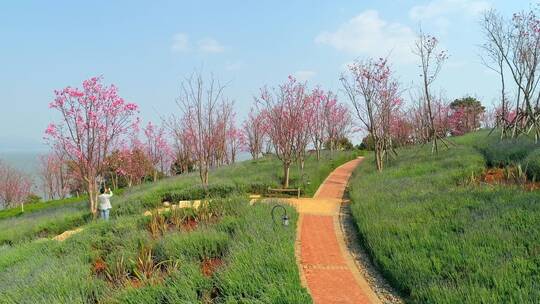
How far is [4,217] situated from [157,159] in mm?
12018

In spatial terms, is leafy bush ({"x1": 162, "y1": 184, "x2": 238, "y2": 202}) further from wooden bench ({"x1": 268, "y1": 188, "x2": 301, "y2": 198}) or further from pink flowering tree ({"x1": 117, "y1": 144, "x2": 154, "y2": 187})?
pink flowering tree ({"x1": 117, "y1": 144, "x2": 154, "y2": 187})

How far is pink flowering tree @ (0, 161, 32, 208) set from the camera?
113 feet

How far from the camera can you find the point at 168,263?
22.0 feet

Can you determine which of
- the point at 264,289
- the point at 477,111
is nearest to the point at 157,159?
the point at 264,289

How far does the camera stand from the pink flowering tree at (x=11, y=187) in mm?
34344

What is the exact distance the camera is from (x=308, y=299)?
4.74m

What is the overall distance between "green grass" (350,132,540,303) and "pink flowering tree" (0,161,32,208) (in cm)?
3410

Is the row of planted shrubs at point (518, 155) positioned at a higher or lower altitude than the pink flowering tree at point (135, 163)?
lower

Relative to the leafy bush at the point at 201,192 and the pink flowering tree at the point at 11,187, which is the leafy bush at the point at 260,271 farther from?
the pink flowering tree at the point at 11,187

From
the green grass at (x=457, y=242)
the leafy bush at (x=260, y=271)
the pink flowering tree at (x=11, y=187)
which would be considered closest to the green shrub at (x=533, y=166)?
the green grass at (x=457, y=242)

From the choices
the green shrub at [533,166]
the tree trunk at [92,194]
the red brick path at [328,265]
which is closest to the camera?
the red brick path at [328,265]

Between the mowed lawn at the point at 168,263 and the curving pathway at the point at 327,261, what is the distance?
15.2 inches

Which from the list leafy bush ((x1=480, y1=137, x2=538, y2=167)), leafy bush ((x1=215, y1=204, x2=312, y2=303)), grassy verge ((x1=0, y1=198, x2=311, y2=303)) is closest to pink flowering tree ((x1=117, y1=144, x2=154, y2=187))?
grassy verge ((x1=0, y1=198, x2=311, y2=303))

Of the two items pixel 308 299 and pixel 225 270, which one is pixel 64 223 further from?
pixel 308 299
